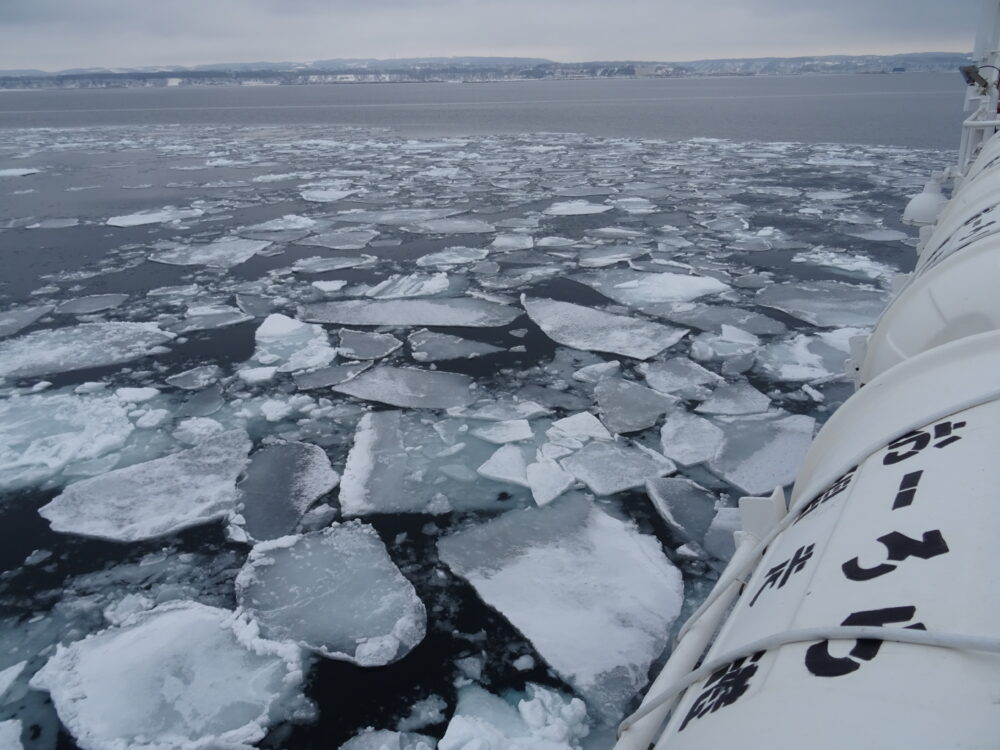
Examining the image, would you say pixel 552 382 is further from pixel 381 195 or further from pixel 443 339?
pixel 381 195

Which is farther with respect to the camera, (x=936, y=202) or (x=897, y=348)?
(x=936, y=202)

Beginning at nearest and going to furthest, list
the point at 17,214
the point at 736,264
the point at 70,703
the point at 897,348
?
the point at 70,703 → the point at 897,348 → the point at 736,264 → the point at 17,214

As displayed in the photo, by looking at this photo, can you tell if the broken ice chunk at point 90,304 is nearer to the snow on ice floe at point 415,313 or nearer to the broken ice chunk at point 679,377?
A: the snow on ice floe at point 415,313

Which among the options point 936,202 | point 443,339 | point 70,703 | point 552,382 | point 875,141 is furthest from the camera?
point 875,141

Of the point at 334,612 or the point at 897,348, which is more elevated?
the point at 897,348

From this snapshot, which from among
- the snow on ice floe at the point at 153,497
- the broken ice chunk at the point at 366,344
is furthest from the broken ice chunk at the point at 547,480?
the broken ice chunk at the point at 366,344

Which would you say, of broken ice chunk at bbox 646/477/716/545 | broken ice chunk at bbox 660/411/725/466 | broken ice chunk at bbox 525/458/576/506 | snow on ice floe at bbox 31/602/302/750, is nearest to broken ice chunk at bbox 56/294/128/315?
snow on ice floe at bbox 31/602/302/750

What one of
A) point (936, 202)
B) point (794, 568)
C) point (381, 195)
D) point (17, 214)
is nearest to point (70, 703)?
point (794, 568)
